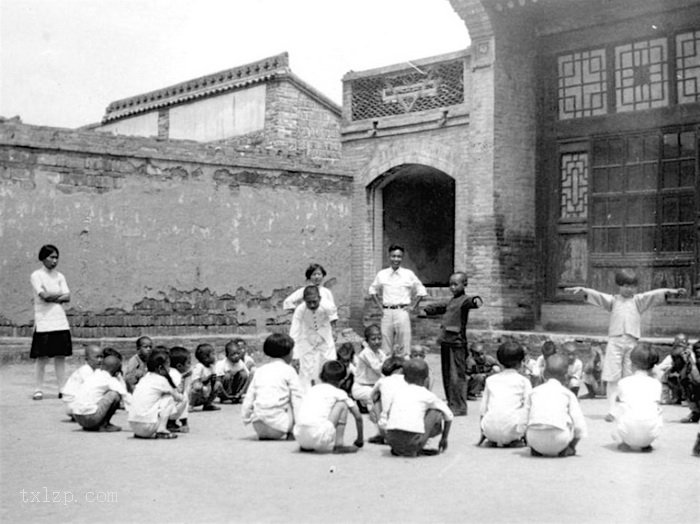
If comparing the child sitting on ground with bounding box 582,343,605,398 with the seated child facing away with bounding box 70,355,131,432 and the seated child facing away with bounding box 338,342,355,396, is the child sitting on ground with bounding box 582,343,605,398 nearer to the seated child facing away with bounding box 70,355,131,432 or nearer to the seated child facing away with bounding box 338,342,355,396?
the seated child facing away with bounding box 338,342,355,396

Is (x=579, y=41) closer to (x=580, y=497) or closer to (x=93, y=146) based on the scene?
(x=93, y=146)

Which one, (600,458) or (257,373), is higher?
(257,373)

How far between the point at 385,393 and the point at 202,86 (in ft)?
56.3

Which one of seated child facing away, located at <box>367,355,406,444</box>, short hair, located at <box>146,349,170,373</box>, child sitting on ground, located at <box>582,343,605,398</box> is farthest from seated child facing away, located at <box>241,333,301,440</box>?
child sitting on ground, located at <box>582,343,605,398</box>

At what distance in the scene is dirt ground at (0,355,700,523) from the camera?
5.06 meters

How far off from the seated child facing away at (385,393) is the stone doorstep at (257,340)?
17.1ft

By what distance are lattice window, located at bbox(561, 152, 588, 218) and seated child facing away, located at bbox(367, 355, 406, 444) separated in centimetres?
752

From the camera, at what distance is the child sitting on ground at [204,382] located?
9875 mm

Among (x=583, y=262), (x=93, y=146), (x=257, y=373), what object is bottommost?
(x=257, y=373)

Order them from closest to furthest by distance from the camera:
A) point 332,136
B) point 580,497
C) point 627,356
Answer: point 580,497, point 627,356, point 332,136

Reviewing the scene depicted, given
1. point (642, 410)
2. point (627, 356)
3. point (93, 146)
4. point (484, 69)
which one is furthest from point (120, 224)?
point (642, 410)

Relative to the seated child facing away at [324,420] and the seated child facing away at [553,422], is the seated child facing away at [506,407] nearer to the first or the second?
the seated child facing away at [553,422]

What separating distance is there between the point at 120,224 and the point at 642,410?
941 cm

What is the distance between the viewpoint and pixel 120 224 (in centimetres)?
1445
